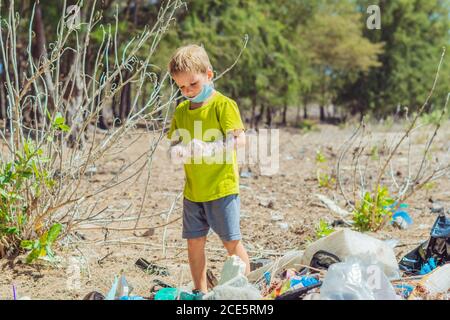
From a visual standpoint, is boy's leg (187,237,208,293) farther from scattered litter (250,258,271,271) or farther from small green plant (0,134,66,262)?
small green plant (0,134,66,262)

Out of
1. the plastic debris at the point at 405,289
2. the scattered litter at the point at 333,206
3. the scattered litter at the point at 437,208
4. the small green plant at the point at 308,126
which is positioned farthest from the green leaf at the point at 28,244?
the small green plant at the point at 308,126

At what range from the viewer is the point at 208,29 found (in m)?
18.4

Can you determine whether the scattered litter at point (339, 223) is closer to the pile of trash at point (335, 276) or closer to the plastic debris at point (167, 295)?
the pile of trash at point (335, 276)

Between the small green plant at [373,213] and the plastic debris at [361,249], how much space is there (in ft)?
4.46

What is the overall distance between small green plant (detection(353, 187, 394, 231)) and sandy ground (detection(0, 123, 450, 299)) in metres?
0.08

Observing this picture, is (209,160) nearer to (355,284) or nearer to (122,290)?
(122,290)

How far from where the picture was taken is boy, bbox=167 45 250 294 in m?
2.65

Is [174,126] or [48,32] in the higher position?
[48,32]

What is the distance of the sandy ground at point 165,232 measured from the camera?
3086 millimetres

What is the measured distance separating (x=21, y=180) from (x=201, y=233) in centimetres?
100

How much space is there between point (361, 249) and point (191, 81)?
3.56 feet
